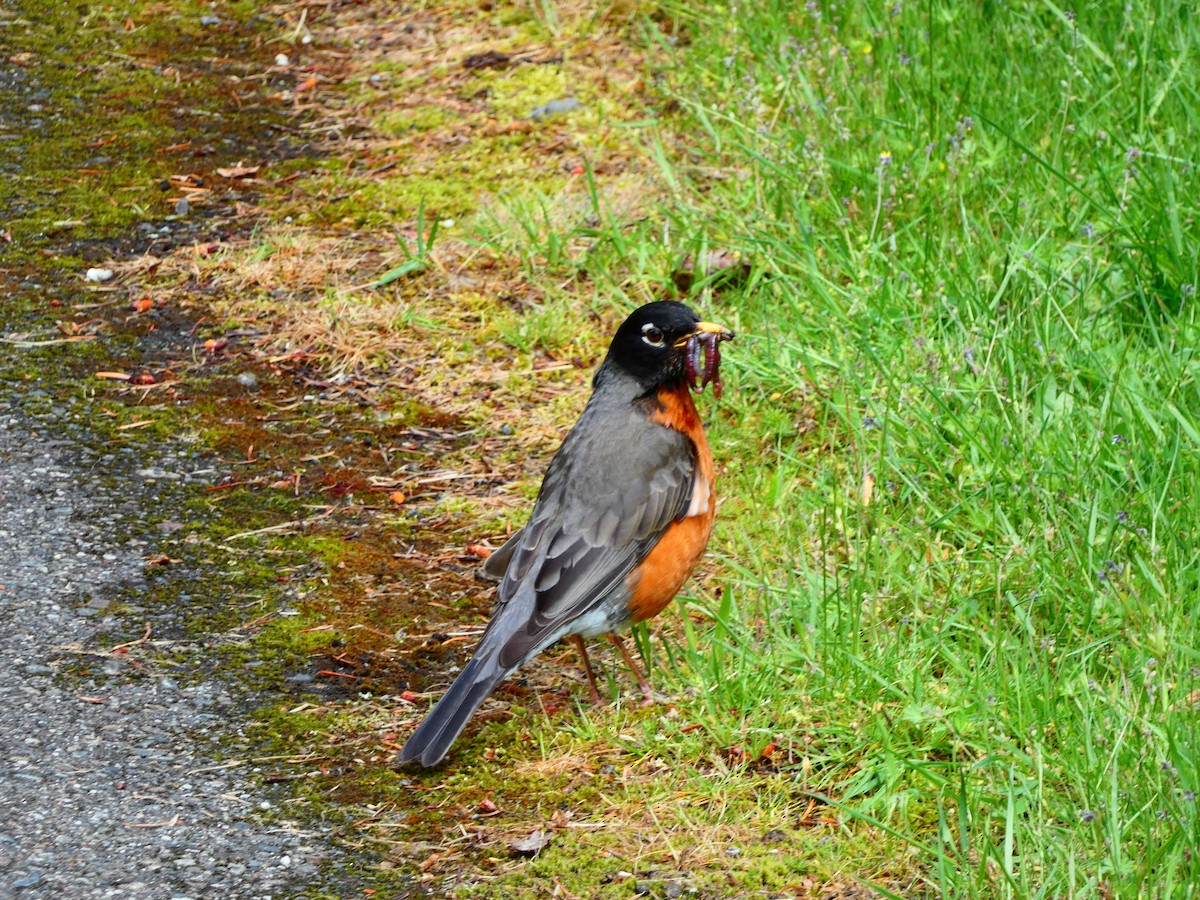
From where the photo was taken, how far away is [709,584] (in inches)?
183

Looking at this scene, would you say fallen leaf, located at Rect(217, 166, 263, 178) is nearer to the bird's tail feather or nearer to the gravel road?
the gravel road

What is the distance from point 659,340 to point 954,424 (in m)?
1.00

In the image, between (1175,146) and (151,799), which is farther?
(1175,146)

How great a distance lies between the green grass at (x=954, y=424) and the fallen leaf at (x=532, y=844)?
43 cm

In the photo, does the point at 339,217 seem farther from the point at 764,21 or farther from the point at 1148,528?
the point at 1148,528

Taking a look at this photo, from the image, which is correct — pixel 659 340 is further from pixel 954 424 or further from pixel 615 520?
pixel 954 424

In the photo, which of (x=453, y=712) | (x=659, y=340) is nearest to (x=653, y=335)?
(x=659, y=340)

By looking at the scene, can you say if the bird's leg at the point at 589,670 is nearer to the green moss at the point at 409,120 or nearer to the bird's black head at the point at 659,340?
the bird's black head at the point at 659,340

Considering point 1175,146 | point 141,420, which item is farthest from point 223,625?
point 1175,146

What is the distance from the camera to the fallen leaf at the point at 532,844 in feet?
11.6

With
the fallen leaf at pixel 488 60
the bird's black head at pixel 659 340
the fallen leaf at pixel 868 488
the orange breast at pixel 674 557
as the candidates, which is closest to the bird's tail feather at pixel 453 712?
the orange breast at pixel 674 557

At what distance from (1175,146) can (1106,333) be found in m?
1.01

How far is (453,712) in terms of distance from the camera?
149 inches

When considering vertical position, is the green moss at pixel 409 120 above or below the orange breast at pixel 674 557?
above
